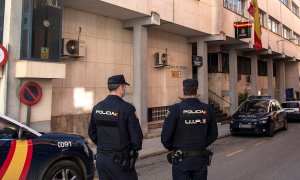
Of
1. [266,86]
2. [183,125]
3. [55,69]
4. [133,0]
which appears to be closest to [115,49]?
[133,0]

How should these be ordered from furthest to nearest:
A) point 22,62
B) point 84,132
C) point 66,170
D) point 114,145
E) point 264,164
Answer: point 84,132
point 22,62
point 264,164
point 66,170
point 114,145

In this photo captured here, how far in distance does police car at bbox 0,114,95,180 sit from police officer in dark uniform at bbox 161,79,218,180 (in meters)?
2.13

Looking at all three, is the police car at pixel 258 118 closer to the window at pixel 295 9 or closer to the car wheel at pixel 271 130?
the car wheel at pixel 271 130

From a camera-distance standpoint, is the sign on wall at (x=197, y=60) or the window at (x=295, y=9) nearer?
the sign on wall at (x=197, y=60)

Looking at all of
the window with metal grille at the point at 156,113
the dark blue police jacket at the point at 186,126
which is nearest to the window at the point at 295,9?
the window with metal grille at the point at 156,113

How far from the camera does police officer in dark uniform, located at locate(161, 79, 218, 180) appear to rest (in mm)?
4312

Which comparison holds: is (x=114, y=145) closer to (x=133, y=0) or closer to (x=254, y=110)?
(x=133, y=0)

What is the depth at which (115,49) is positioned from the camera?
15.6 meters

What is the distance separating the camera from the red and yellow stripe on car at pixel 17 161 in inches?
200

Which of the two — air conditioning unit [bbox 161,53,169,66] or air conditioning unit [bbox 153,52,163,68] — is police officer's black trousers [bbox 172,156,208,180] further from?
air conditioning unit [bbox 161,53,169,66]

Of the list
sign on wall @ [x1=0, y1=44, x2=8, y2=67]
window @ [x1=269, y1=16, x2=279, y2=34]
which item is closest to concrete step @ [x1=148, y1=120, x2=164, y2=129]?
sign on wall @ [x1=0, y1=44, x2=8, y2=67]

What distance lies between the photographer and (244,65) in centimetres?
2984

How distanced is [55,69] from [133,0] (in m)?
4.92

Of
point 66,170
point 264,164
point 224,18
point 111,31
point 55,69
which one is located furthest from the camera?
point 224,18
